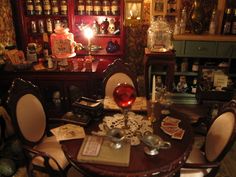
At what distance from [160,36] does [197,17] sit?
2.10ft

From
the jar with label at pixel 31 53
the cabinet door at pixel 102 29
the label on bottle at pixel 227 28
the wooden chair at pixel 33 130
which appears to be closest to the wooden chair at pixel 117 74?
the wooden chair at pixel 33 130

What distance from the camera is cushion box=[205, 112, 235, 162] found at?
1668mm

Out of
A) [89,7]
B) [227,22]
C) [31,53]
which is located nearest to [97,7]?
→ [89,7]

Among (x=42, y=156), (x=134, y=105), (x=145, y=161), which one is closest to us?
(x=145, y=161)

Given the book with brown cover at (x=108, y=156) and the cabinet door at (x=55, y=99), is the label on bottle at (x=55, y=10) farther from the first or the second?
the book with brown cover at (x=108, y=156)

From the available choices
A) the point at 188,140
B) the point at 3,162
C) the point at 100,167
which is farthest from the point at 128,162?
the point at 3,162

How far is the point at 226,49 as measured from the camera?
10.8ft

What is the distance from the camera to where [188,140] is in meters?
1.68

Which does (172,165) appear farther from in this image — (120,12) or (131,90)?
(120,12)

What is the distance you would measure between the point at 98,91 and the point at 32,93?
1.05m

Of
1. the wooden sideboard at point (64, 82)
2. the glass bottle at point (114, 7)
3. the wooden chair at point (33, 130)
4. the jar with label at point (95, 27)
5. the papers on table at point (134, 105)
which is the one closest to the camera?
the wooden chair at point (33, 130)

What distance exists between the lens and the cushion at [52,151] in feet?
6.19

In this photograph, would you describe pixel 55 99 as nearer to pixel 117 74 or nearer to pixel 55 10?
pixel 117 74

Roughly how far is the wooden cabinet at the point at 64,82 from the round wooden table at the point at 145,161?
1.29 metres
